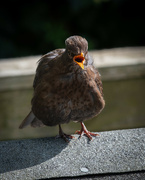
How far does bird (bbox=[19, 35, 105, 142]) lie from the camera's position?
220 centimetres

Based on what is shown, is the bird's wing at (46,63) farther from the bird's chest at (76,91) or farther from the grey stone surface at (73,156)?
the grey stone surface at (73,156)

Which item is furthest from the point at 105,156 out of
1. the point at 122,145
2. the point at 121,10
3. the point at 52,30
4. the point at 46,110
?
the point at 121,10

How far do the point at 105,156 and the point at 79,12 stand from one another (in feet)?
11.8

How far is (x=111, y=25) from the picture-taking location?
18.4 ft

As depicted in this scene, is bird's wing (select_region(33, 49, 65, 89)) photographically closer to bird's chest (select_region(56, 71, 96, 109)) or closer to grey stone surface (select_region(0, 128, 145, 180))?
bird's chest (select_region(56, 71, 96, 109))

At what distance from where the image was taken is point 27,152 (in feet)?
7.58

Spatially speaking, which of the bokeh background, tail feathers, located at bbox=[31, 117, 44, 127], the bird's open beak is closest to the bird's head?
the bird's open beak

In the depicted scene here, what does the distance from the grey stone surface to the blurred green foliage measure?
10.0 ft

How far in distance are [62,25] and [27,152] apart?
11.5 feet

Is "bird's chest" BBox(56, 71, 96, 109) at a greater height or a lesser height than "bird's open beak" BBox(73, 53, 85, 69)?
lesser

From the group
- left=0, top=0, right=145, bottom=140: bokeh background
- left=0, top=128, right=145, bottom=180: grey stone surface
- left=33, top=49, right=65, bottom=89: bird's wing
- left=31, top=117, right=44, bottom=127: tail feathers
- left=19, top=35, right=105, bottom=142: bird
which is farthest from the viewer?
left=0, top=0, right=145, bottom=140: bokeh background

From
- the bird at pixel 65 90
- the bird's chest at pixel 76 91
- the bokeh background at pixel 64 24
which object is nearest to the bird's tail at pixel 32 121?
the bird at pixel 65 90

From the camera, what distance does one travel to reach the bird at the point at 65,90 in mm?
2195

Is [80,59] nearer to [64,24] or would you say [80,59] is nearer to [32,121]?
[32,121]
